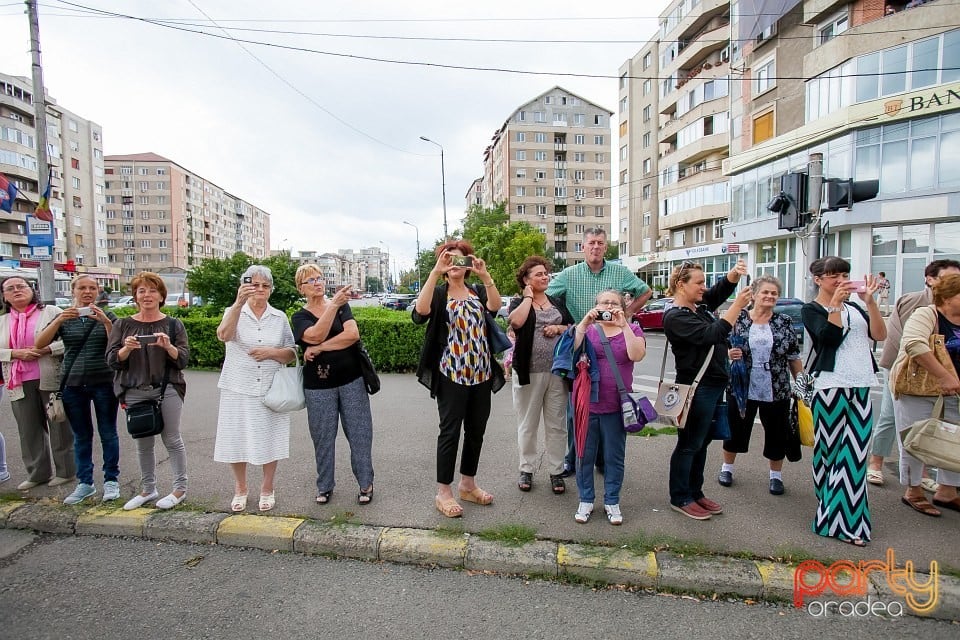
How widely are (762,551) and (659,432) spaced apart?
274 centimetres

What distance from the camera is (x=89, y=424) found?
4.36m

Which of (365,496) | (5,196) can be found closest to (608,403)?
(365,496)

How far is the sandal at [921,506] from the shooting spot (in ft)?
12.3

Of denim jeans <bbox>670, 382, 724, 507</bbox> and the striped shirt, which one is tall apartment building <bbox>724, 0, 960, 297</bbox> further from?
the striped shirt

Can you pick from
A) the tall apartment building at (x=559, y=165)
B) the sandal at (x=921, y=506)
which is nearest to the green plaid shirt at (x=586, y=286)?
the sandal at (x=921, y=506)

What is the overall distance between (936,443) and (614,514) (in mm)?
2190

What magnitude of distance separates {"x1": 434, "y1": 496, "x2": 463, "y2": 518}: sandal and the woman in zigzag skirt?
248cm

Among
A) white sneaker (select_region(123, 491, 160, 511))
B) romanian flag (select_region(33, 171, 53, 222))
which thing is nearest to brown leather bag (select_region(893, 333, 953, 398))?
white sneaker (select_region(123, 491, 160, 511))

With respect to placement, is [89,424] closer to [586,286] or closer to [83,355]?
[83,355]

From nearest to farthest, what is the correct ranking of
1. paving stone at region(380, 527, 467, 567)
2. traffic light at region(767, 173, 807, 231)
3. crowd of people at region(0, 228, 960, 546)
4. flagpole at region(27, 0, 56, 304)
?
1. paving stone at region(380, 527, 467, 567)
2. crowd of people at region(0, 228, 960, 546)
3. traffic light at region(767, 173, 807, 231)
4. flagpole at region(27, 0, 56, 304)

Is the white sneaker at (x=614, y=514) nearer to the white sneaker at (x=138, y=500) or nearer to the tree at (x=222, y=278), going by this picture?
the white sneaker at (x=138, y=500)

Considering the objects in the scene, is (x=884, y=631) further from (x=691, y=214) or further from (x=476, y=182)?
(x=476, y=182)

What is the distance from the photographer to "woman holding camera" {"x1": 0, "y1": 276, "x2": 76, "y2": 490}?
14.6ft

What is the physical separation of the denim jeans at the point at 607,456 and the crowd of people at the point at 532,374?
0.4 inches
